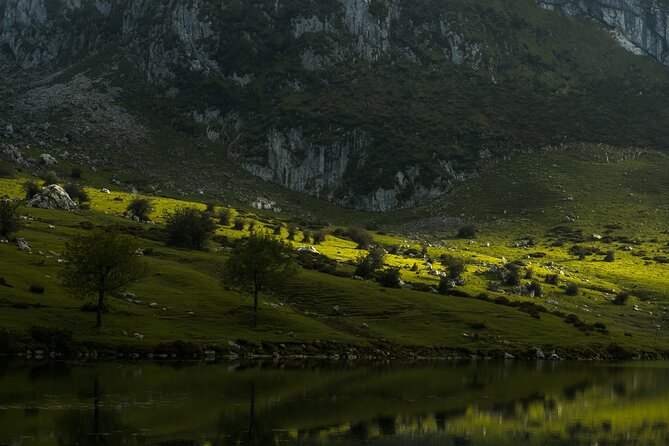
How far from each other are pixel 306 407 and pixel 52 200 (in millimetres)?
126399

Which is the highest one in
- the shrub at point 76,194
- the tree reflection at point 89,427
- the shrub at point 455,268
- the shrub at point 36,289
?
the shrub at point 76,194

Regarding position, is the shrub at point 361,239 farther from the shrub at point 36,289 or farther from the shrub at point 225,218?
the shrub at point 36,289

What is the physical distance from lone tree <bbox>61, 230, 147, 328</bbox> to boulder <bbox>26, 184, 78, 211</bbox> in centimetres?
8665

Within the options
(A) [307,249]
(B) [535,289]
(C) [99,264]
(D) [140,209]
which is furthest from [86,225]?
(B) [535,289]

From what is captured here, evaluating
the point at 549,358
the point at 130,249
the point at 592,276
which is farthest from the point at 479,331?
the point at 592,276

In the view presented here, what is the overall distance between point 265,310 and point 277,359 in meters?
15.4

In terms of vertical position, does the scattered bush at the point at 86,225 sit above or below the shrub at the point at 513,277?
above

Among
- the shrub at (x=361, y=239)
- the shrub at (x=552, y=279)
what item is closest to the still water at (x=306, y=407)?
the shrub at (x=552, y=279)

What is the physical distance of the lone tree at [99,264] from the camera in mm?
75000

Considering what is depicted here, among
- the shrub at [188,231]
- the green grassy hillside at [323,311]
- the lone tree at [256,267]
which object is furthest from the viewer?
the shrub at [188,231]

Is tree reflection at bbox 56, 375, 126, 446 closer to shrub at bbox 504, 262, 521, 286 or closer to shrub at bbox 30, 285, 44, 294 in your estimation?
shrub at bbox 30, 285, 44, 294

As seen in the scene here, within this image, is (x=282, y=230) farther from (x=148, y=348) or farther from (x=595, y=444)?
(x=595, y=444)

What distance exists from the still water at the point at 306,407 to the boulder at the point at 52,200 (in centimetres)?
10391

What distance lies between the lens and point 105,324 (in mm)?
73625
